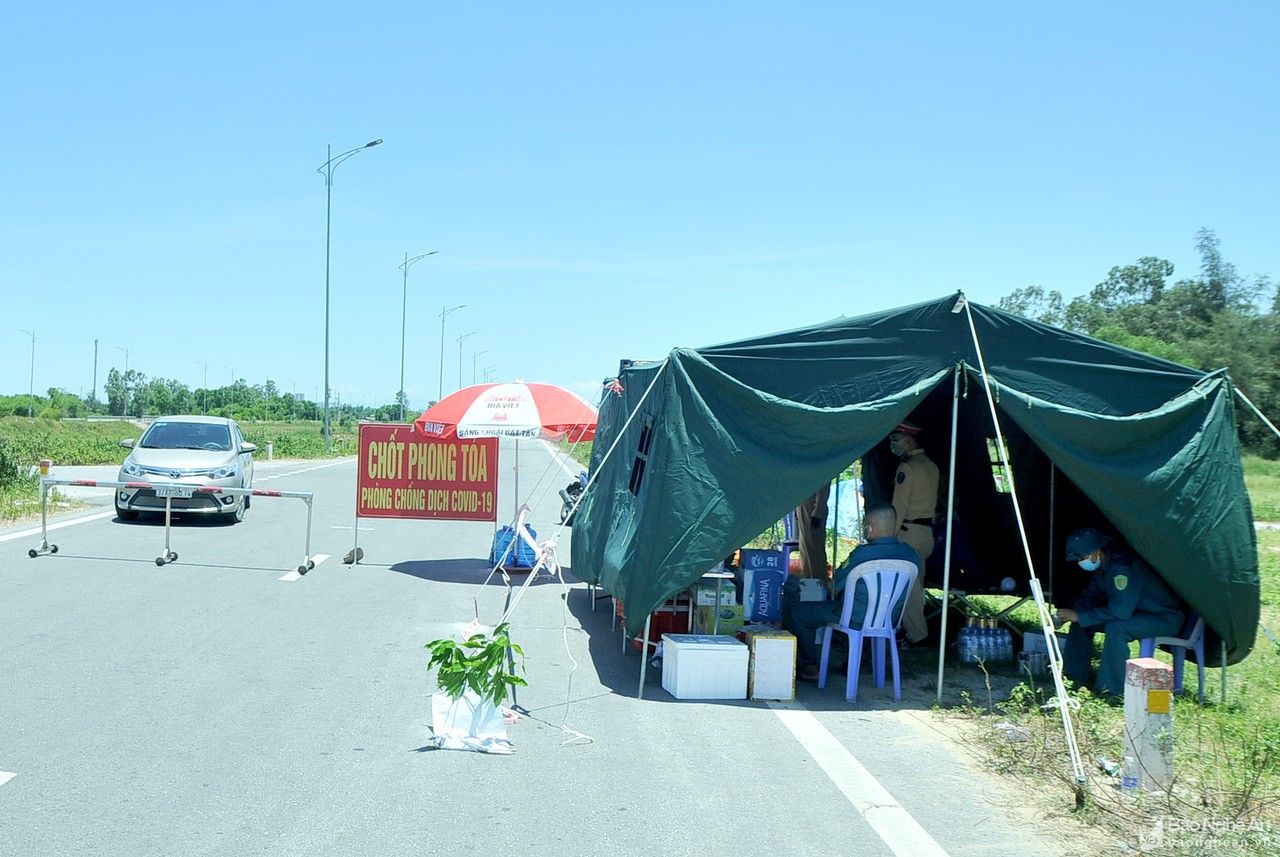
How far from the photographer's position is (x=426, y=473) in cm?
1503

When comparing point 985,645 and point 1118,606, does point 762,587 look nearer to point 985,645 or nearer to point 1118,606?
point 985,645

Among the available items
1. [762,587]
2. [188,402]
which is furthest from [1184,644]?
[188,402]

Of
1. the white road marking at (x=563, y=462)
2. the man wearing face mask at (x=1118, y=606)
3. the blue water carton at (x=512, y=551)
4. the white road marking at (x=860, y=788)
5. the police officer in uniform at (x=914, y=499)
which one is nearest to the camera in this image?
the white road marking at (x=860, y=788)

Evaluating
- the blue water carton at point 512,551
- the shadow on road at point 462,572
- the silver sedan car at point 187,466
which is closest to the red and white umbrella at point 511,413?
the blue water carton at point 512,551

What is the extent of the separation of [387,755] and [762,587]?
4.70 meters

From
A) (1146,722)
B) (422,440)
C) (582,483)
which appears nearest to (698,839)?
(1146,722)

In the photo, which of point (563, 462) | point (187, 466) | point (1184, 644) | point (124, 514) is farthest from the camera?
point (124, 514)

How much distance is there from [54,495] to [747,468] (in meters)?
16.2

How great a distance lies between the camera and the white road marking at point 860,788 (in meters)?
5.50

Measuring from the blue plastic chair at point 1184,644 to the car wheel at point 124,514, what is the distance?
1579cm

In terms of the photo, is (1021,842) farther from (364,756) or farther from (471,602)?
(471,602)

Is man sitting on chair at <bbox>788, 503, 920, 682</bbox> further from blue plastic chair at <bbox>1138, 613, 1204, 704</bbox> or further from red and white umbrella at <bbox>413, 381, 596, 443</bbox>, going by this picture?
red and white umbrella at <bbox>413, 381, 596, 443</bbox>

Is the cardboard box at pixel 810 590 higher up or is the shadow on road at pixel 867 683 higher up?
the cardboard box at pixel 810 590

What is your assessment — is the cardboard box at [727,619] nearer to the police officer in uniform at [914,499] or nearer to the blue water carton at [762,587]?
the blue water carton at [762,587]
